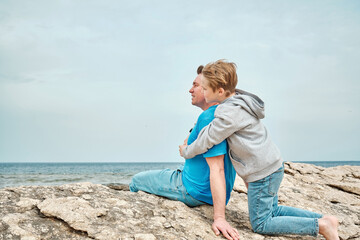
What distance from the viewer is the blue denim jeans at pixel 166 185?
290cm

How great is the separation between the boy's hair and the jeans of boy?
0.84 metres

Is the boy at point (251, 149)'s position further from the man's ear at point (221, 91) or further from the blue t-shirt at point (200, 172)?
the blue t-shirt at point (200, 172)

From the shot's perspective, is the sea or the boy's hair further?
the sea

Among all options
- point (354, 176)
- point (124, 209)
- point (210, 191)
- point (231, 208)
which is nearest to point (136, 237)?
point (124, 209)

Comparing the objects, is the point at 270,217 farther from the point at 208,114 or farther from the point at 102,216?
the point at 102,216

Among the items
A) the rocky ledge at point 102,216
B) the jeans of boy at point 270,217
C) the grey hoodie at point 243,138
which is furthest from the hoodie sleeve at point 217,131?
the rocky ledge at point 102,216

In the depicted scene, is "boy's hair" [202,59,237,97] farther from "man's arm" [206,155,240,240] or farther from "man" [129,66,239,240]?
"man's arm" [206,155,240,240]

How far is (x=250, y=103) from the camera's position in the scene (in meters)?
2.56

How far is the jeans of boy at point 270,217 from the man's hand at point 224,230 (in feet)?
0.83

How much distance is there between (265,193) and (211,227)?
0.52m

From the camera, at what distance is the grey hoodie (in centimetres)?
247

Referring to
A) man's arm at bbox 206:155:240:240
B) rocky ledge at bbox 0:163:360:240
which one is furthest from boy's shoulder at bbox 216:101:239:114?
rocky ledge at bbox 0:163:360:240

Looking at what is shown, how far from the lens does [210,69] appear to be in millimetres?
2611

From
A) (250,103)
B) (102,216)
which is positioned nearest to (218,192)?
(250,103)
